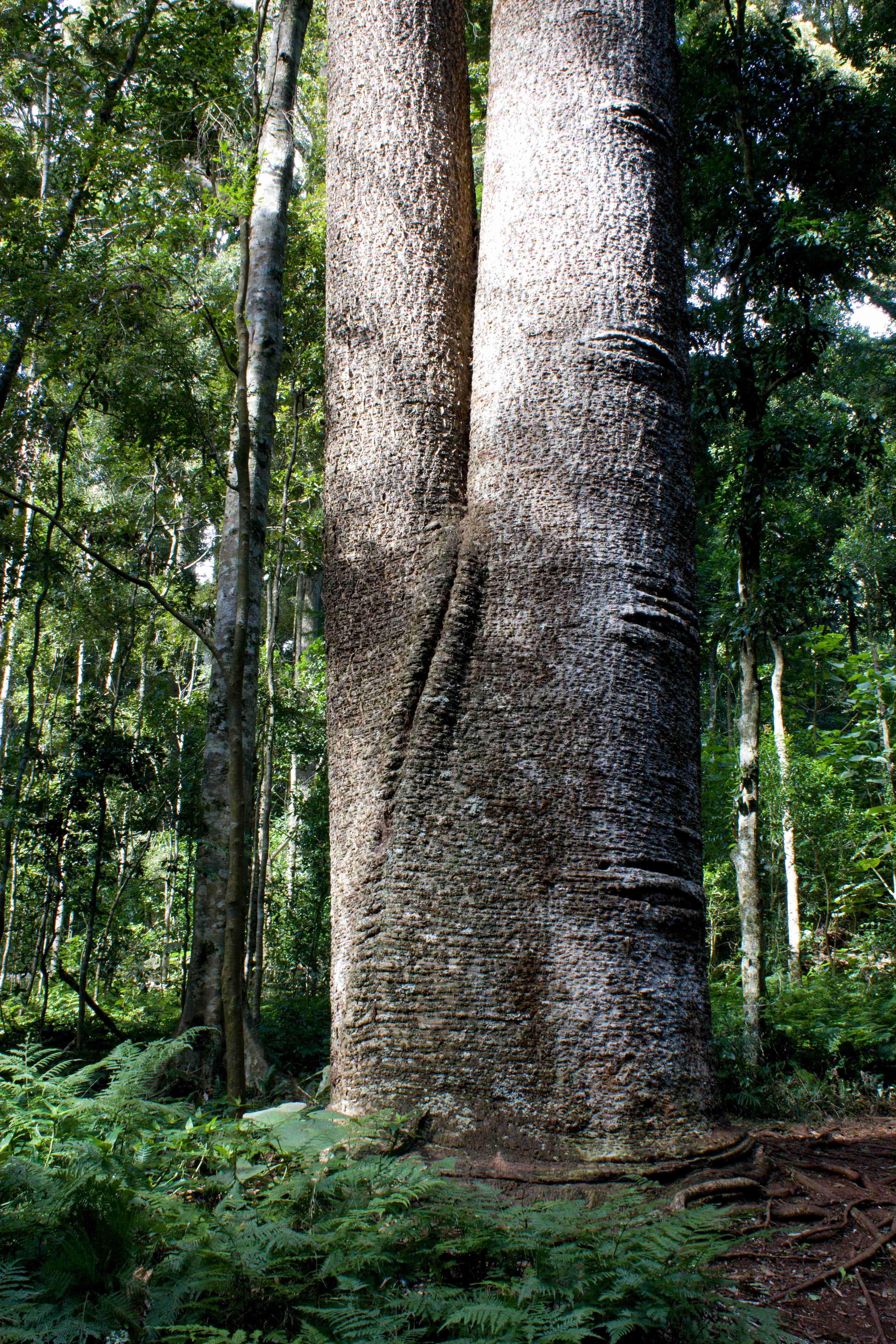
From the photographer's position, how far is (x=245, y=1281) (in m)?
1.64

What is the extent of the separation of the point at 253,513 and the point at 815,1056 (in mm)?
4972

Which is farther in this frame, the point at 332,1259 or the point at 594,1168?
the point at 594,1168

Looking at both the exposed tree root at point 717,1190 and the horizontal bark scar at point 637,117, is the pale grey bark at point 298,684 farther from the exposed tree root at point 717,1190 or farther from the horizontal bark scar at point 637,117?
the exposed tree root at point 717,1190

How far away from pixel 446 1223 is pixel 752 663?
4723 millimetres

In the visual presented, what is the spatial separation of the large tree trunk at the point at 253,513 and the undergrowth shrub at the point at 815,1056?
2.99 metres

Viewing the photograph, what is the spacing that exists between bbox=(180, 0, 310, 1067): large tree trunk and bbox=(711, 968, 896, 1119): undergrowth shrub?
2987 mm

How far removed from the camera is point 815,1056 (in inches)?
192

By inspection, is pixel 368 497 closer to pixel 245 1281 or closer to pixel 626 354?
pixel 626 354

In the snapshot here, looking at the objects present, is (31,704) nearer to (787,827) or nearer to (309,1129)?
(309,1129)

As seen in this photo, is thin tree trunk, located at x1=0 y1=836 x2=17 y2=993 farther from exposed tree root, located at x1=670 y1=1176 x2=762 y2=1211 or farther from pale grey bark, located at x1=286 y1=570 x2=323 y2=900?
exposed tree root, located at x1=670 y1=1176 x2=762 y2=1211

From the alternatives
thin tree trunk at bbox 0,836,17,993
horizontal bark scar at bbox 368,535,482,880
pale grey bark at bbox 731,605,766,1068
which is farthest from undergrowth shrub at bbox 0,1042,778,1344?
thin tree trunk at bbox 0,836,17,993

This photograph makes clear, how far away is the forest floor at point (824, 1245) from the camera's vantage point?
1738 mm

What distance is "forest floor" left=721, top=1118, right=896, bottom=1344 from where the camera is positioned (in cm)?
174

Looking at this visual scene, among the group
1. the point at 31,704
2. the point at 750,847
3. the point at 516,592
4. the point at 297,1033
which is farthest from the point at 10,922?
the point at 516,592
